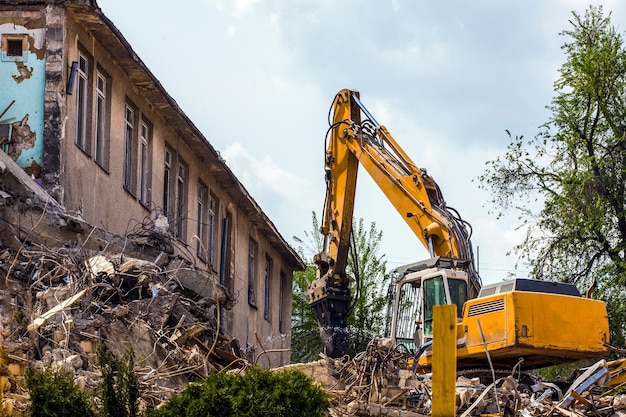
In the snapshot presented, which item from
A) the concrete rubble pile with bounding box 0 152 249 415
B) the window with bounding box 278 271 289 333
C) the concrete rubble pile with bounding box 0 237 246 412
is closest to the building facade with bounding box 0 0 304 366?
the concrete rubble pile with bounding box 0 152 249 415

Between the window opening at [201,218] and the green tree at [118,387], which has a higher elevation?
the window opening at [201,218]

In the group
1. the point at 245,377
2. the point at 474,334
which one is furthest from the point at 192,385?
the point at 474,334

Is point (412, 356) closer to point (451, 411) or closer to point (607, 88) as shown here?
point (451, 411)

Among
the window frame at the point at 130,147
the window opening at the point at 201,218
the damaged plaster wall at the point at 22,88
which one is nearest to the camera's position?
the damaged plaster wall at the point at 22,88

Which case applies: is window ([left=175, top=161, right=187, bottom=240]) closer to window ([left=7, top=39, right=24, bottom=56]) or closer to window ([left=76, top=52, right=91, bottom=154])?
window ([left=76, top=52, right=91, bottom=154])

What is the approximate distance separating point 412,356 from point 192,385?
389 inches

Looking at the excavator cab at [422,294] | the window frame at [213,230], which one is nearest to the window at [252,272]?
the window frame at [213,230]

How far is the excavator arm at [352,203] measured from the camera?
78.1ft

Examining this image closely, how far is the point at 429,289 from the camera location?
71.8 ft

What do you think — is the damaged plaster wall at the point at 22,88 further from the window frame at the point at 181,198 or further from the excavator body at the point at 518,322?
the window frame at the point at 181,198

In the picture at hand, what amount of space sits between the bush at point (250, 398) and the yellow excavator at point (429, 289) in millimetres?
7422

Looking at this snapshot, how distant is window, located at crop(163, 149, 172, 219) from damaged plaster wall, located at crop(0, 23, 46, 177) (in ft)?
22.3

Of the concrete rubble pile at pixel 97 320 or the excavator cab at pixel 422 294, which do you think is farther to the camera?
the excavator cab at pixel 422 294

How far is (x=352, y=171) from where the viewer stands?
2730 centimetres
